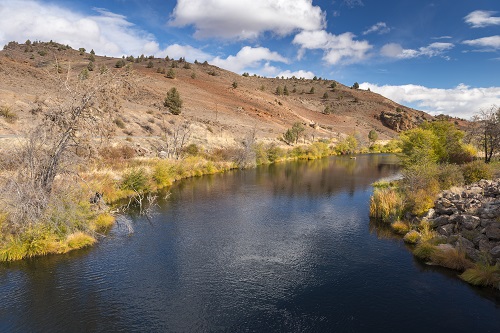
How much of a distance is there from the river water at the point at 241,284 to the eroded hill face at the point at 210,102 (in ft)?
34.0

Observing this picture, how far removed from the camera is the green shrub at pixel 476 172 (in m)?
34.7

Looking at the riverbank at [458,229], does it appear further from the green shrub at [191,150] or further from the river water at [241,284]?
the green shrub at [191,150]

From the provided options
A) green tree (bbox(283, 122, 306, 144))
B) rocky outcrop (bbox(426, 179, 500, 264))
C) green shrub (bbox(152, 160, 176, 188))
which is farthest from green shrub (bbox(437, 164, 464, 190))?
green tree (bbox(283, 122, 306, 144))

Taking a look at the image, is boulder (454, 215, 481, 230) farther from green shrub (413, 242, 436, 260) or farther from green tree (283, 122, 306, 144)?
green tree (283, 122, 306, 144)

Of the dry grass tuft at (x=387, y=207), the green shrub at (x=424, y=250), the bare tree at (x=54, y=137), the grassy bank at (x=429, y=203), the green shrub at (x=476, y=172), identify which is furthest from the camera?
the green shrub at (x=476, y=172)

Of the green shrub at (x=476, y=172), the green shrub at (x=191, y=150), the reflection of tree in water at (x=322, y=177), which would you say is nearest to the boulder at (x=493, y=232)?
the green shrub at (x=476, y=172)

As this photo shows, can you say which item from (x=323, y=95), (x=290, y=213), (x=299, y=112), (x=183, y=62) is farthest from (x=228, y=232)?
(x=323, y=95)

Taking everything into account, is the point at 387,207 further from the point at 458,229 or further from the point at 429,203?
the point at 458,229

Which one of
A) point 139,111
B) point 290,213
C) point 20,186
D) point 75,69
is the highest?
point 75,69

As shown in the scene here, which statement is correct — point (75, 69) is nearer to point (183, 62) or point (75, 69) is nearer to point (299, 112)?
point (183, 62)

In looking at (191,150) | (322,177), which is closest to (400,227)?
(322,177)

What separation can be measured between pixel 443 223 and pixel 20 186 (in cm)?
2678

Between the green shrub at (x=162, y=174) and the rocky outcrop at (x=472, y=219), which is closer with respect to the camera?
the rocky outcrop at (x=472, y=219)

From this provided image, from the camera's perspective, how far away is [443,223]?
24.4m
